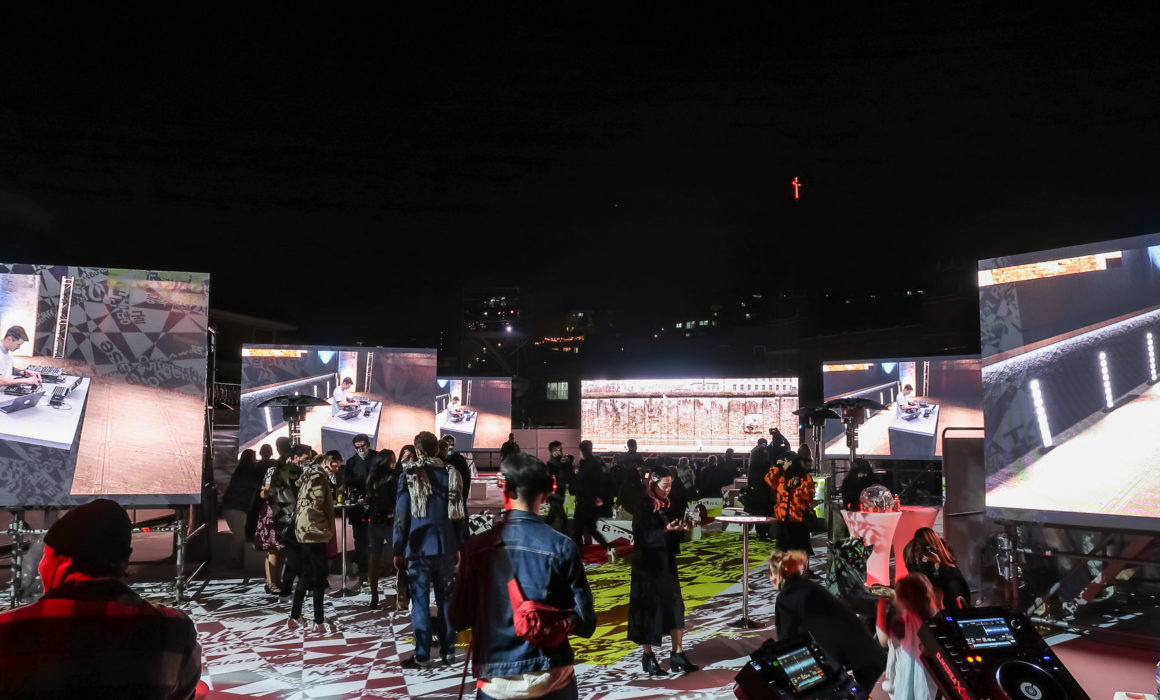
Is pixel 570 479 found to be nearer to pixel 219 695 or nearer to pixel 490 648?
pixel 219 695

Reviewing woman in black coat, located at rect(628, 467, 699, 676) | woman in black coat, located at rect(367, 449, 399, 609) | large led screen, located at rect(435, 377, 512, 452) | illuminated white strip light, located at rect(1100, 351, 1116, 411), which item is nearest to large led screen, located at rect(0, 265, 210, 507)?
woman in black coat, located at rect(367, 449, 399, 609)

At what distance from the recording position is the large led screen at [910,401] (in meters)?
19.1

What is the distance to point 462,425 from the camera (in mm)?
24719

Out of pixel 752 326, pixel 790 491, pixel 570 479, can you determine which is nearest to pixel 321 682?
pixel 790 491

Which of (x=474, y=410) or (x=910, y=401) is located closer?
(x=910, y=401)

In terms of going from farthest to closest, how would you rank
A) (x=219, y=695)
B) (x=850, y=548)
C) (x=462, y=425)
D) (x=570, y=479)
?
(x=462, y=425) < (x=570, y=479) < (x=219, y=695) < (x=850, y=548)

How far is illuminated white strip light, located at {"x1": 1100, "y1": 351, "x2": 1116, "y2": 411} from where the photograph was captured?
6.51 m

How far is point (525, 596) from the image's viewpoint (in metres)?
2.91

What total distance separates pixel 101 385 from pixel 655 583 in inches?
228

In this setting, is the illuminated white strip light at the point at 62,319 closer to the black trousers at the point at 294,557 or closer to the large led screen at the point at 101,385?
the large led screen at the point at 101,385

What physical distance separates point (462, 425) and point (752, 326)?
14.9 m

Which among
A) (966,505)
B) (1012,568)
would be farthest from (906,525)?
(966,505)

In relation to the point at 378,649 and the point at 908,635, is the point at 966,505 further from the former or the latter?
the point at 378,649

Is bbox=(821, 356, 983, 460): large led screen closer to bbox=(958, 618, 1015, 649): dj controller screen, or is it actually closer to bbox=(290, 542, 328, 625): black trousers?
bbox=(290, 542, 328, 625): black trousers
